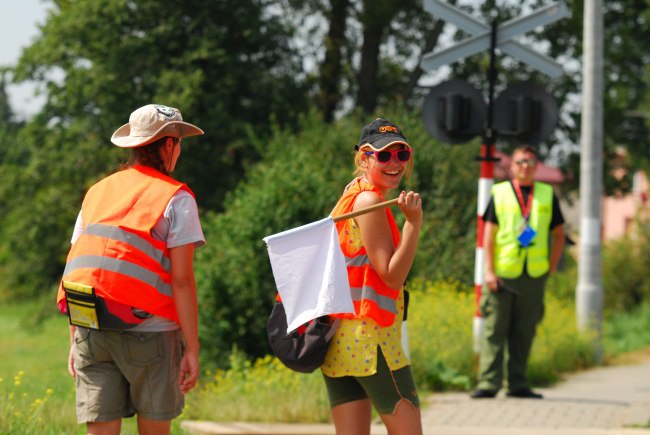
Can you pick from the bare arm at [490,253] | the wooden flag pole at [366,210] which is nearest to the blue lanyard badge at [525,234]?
the bare arm at [490,253]

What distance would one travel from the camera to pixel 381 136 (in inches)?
182

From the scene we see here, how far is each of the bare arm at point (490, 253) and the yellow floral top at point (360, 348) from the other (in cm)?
427

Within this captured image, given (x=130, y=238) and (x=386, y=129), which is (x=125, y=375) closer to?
(x=130, y=238)

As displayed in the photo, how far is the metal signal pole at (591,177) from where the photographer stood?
12.9 m

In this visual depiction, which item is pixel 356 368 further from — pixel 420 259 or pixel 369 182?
pixel 420 259

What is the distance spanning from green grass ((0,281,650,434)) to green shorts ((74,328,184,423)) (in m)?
1.48

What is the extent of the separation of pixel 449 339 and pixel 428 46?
16426 millimetres

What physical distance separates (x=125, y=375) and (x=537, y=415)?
4.59 meters

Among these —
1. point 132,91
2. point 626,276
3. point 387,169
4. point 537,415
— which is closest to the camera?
point 387,169

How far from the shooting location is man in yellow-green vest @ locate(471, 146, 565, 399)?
8.72 meters

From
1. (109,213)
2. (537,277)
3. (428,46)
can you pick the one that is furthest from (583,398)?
(428,46)

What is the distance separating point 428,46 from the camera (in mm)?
25688

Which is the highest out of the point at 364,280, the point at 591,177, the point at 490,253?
the point at 591,177

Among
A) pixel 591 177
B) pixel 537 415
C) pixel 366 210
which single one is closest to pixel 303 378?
pixel 537 415
